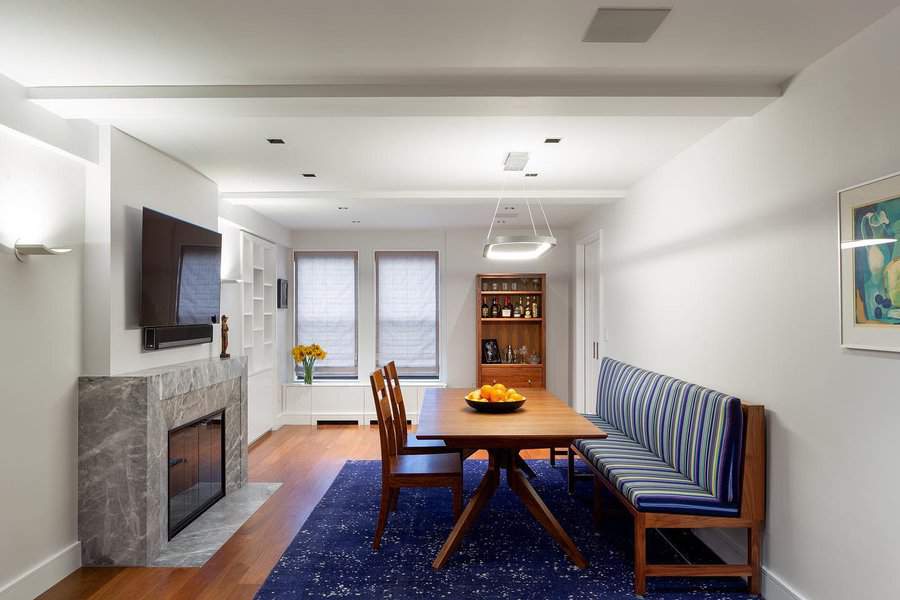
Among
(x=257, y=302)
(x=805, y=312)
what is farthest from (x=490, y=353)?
(x=805, y=312)

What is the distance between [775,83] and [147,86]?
116 inches

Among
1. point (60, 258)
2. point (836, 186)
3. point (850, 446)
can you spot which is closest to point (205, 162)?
point (60, 258)

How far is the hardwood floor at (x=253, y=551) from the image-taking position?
9.41ft

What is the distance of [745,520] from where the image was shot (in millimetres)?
2787

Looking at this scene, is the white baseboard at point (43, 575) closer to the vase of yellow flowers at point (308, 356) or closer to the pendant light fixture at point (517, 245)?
the pendant light fixture at point (517, 245)

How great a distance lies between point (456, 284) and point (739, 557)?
15.7 feet

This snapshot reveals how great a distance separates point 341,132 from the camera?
131 inches

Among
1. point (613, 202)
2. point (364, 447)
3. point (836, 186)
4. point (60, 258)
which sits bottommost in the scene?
point (364, 447)

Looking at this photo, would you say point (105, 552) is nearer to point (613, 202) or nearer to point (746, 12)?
point (746, 12)

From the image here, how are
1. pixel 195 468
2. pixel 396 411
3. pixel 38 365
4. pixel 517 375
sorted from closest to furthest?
pixel 38 365 → pixel 195 468 → pixel 396 411 → pixel 517 375

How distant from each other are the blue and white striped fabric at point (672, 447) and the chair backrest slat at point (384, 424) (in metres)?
1.30

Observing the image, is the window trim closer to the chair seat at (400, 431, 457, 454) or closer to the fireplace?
the fireplace

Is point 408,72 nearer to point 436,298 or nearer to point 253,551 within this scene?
point 253,551

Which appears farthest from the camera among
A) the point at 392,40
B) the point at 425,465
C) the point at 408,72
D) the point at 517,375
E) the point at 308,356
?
the point at 308,356
